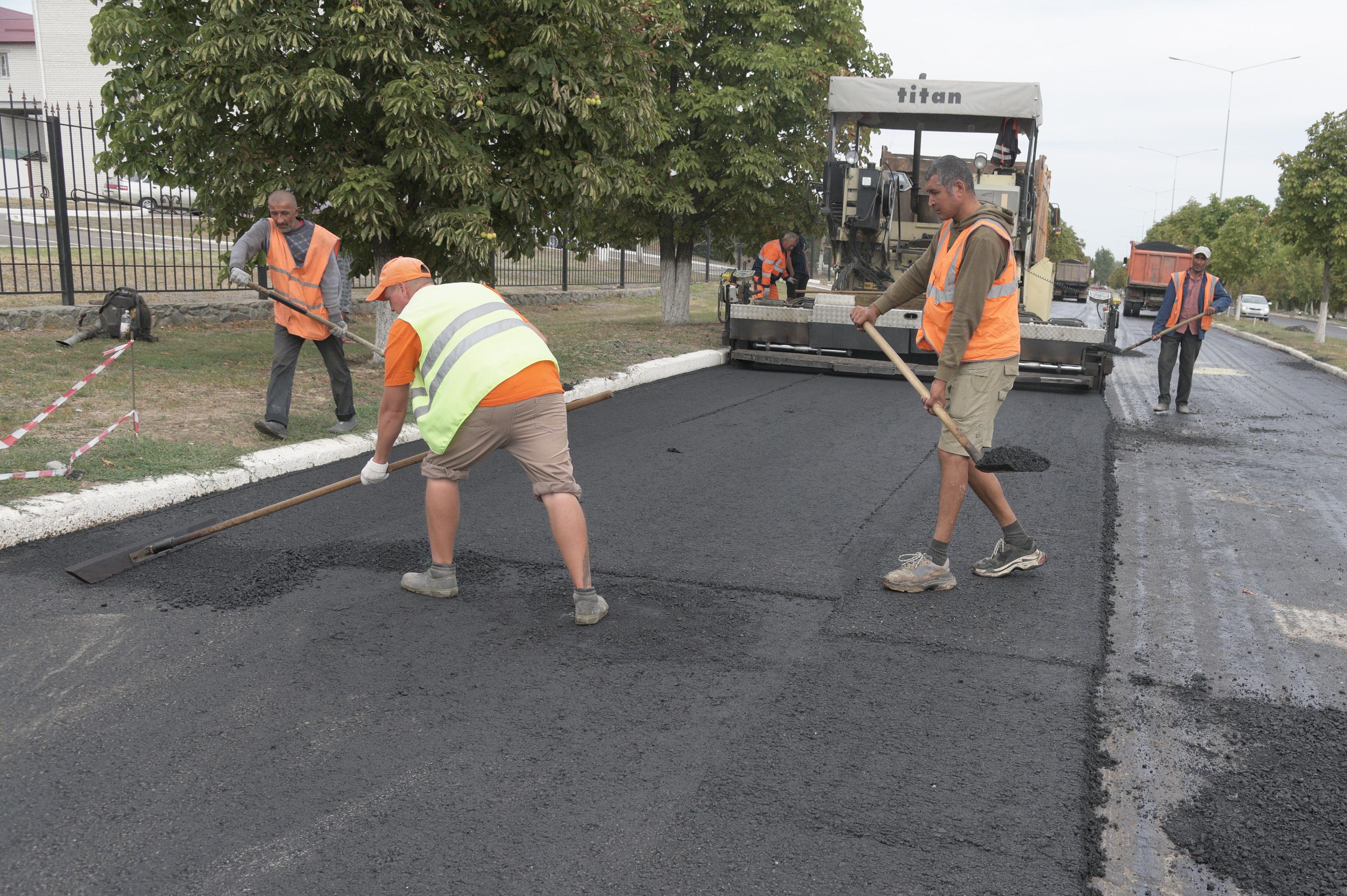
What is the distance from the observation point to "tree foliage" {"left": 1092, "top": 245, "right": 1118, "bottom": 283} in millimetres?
162625

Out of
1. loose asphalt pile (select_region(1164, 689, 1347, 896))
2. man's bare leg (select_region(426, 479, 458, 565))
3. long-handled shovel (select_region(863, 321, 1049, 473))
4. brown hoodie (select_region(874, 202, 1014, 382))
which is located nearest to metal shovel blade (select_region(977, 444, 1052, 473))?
long-handled shovel (select_region(863, 321, 1049, 473))

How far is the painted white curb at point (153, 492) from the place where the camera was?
4.86m

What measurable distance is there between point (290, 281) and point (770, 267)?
892 centimetres

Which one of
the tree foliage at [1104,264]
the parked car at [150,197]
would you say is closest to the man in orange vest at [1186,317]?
the parked car at [150,197]

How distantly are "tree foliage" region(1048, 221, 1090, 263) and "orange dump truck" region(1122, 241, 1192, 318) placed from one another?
2628 mm

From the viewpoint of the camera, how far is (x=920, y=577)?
177 inches

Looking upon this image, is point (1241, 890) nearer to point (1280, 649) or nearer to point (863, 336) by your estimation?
point (1280, 649)

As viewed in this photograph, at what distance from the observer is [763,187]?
15.7 m

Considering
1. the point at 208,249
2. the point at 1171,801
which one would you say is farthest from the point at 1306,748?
the point at 208,249

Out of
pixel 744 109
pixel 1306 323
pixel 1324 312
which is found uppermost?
pixel 744 109

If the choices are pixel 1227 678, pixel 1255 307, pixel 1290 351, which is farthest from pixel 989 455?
pixel 1255 307

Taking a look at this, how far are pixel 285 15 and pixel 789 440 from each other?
5197 millimetres

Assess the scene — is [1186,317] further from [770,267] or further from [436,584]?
[436,584]

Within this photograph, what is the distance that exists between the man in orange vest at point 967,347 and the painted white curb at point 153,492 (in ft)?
10.5
